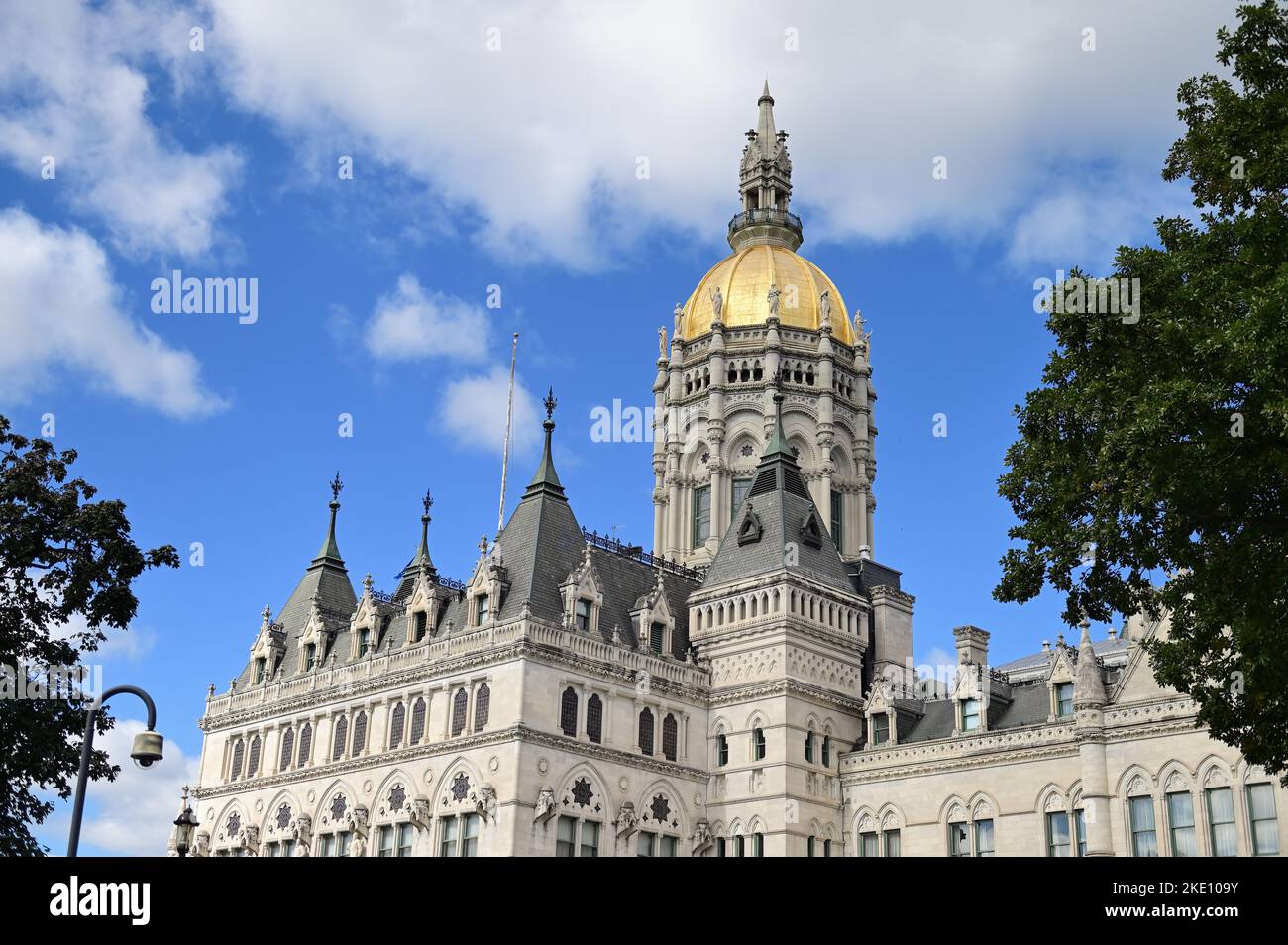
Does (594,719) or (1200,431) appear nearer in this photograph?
(1200,431)

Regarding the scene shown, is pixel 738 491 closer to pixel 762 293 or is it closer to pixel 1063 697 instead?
pixel 762 293

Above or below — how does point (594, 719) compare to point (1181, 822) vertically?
above

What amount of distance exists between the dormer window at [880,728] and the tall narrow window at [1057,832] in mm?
8880

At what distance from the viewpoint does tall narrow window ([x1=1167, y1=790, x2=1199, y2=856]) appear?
2018 inches

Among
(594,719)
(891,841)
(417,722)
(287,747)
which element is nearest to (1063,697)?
(891,841)

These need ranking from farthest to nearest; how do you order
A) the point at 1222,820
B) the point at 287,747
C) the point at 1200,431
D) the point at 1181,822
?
1. the point at 287,747
2. the point at 1181,822
3. the point at 1222,820
4. the point at 1200,431

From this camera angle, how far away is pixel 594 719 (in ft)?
A: 189

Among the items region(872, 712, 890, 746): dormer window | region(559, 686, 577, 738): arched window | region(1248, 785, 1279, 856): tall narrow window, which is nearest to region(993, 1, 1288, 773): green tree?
region(1248, 785, 1279, 856): tall narrow window

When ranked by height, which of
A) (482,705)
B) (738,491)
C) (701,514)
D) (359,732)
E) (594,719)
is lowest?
(594,719)

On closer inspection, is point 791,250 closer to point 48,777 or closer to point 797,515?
point 797,515

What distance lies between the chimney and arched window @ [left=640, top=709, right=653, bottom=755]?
16.9 m

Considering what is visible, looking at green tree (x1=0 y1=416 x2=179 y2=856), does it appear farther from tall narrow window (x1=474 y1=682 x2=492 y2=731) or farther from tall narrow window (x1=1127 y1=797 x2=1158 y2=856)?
tall narrow window (x1=1127 y1=797 x2=1158 y2=856)

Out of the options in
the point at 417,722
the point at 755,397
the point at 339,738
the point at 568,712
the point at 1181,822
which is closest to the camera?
the point at 1181,822

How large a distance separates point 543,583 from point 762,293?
37.0 metres
